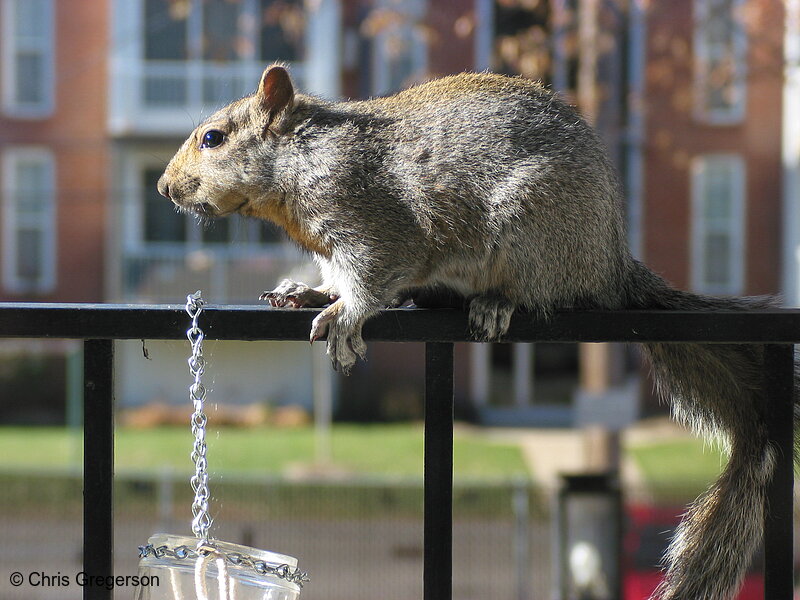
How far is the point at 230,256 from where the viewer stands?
48.8 ft

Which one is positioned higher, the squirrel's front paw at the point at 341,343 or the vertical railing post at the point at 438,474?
the squirrel's front paw at the point at 341,343

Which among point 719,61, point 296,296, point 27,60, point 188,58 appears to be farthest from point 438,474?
point 27,60

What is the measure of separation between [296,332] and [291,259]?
1312cm

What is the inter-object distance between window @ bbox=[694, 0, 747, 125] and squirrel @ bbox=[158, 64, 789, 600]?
5194mm

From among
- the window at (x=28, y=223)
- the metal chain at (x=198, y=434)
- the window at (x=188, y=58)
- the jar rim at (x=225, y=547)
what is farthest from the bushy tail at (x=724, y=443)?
the window at (x=28, y=223)

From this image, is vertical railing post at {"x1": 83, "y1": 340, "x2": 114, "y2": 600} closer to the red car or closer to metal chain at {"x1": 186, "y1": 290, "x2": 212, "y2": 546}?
metal chain at {"x1": 186, "y1": 290, "x2": 212, "y2": 546}

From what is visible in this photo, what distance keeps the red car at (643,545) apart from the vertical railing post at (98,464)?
17.0ft

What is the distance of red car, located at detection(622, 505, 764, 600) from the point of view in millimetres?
6570

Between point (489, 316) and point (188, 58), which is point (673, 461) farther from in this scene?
point (489, 316)

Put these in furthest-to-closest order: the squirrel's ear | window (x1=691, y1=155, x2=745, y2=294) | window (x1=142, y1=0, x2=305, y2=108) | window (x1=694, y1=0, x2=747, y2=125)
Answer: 1. window (x1=691, y1=155, x2=745, y2=294)
2. window (x1=142, y1=0, x2=305, y2=108)
3. window (x1=694, y1=0, x2=747, y2=125)
4. the squirrel's ear

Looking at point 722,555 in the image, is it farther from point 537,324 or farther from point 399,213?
point 399,213

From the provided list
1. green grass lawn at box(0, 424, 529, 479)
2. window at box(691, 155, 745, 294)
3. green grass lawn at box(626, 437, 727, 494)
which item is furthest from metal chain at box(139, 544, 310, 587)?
window at box(691, 155, 745, 294)

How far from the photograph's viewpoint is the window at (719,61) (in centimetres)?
744

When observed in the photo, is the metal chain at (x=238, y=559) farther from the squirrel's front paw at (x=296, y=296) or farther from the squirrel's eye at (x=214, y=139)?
the squirrel's eye at (x=214, y=139)
